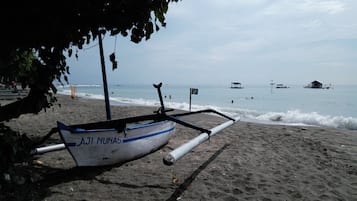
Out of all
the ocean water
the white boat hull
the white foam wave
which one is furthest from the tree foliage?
the white foam wave

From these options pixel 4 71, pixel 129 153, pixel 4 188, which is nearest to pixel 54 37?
pixel 4 71

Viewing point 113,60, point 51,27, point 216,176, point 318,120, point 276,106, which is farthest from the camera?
point 276,106

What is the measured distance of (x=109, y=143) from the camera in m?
5.50

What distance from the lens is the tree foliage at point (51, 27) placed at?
218 centimetres

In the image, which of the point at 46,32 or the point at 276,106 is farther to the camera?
the point at 276,106

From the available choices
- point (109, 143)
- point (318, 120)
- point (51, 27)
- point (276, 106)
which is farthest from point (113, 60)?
point (276, 106)

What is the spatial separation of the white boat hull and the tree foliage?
151 cm

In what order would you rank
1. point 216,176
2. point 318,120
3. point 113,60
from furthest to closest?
point 318,120 → point 216,176 → point 113,60

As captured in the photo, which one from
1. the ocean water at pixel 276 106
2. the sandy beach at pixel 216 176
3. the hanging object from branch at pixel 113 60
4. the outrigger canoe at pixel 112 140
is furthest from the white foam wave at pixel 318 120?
the hanging object from branch at pixel 113 60

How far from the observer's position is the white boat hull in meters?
4.98

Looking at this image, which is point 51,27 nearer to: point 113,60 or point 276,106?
point 113,60

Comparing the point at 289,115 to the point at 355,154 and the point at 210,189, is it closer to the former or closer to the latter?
the point at 355,154

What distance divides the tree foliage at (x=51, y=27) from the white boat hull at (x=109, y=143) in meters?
1.51

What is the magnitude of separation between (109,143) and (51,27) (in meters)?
3.30
